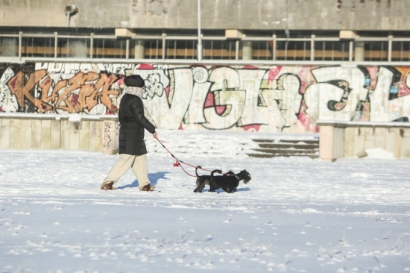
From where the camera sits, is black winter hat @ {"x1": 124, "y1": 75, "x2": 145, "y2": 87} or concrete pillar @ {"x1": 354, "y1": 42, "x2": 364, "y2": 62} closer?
black winter hat @ {"x1": 124, "y1": 75, "x2": 145, "y2": 87}

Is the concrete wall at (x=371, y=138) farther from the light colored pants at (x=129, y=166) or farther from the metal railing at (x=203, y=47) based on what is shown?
the light colored pants at (x=129, y=166)

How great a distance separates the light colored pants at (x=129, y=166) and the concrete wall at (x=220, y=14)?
916 inches

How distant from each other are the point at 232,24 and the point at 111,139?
12304 mm

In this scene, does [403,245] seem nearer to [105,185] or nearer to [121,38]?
[105,185]

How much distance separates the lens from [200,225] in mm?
9797

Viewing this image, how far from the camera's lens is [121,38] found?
3800 cm

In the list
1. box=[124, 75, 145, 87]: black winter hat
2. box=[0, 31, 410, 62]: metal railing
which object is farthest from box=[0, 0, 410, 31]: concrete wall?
box=[124, 75, 145, 87]: black winter hat

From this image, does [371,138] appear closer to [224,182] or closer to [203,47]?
[203,47]

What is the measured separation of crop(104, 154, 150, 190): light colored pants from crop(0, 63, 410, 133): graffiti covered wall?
797 inches

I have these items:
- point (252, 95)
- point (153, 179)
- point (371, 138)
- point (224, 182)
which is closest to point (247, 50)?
point (252, 95)

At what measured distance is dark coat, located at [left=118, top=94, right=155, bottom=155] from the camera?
1416 cm

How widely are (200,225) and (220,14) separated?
92.3 feet

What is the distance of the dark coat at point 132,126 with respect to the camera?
46.5ft

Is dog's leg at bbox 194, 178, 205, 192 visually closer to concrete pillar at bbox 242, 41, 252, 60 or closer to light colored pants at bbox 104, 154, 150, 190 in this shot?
light colored pants at bbox 104, 154, 150, 190
